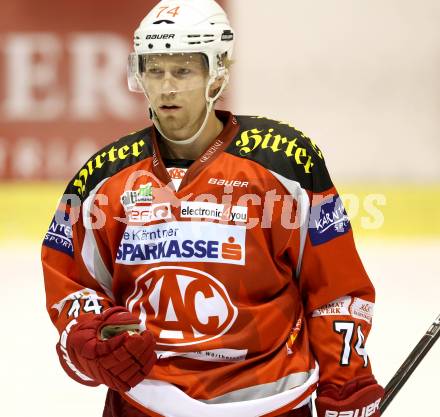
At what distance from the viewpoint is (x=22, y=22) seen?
5.72m

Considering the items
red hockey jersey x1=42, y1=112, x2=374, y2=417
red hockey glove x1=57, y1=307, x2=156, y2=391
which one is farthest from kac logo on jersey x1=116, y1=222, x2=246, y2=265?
red hockey glove x1=57, y1=307, x2=156, y2=391

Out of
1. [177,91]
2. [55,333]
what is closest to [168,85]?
[177,91]

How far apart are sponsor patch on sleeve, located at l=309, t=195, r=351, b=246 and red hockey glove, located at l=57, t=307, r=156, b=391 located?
34 centimetres

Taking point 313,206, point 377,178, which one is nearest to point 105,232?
point 313,206

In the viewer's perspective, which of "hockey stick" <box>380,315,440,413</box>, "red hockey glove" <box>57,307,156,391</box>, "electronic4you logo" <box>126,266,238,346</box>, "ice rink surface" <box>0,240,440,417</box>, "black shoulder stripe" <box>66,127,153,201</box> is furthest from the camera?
"ice rink surface" <box>0,240,440,417</box>

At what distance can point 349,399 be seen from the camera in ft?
6.17

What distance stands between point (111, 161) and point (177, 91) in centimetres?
18


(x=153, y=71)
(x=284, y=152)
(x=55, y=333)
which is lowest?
(x=55, y=333)

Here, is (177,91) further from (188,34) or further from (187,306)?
(187,306)

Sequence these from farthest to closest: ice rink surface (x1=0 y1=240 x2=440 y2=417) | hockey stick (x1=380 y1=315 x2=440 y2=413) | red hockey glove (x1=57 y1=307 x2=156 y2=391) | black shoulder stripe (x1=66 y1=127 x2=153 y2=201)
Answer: ice rink surface (x1=0 y1=240 x2=440 y2=417) < hockey stick (x1=380 y1=315 x2=440 y2=413) < black shoulder stripe (x1=66 y1=127 x2=153 y2=201) < red hockey glove (x1=57 y1=307 x2=156 y2=391)

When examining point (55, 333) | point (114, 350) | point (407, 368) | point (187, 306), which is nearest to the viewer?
point (114, 350)

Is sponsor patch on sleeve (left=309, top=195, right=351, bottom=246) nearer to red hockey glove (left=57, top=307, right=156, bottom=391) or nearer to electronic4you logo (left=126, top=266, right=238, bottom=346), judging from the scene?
electronic4you logo (left=126, top=266, right=238, bottom=346)

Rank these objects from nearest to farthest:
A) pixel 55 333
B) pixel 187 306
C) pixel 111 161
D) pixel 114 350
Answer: pixel 114 350 → pixel 187 306 → pixel 111 161 → pixel 55 333

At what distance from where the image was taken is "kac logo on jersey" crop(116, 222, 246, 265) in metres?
1.86
